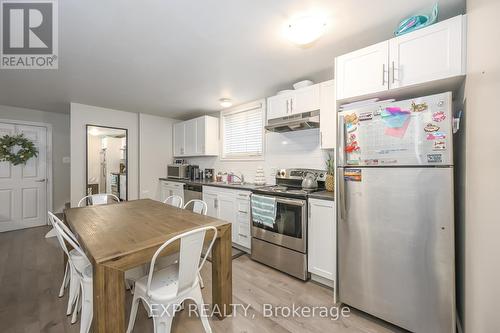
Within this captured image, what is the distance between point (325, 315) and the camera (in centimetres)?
177

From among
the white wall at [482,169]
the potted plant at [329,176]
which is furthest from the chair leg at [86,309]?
the potted plant at [329,176]

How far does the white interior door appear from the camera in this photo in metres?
3.89

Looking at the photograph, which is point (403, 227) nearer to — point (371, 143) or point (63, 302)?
point (371, 143)

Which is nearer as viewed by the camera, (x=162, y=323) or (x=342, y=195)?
(x=162, y=323)

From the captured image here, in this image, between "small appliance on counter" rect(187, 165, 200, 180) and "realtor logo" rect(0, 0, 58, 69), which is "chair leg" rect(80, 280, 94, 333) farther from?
"small appliance on counter" rect(187, 165, 200, 180)

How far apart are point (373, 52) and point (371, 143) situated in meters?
0.74

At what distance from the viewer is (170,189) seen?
14.5 feet

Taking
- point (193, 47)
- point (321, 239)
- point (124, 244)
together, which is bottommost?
point (321, 239)

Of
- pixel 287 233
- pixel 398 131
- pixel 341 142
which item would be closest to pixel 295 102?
pixel 341 142

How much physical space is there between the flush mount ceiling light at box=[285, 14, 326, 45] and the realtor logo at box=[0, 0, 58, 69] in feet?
5.42

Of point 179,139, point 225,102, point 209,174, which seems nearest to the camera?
point 225,102

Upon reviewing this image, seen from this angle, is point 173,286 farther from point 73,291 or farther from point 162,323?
point 73,291

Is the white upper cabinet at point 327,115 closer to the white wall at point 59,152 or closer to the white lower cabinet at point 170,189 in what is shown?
the white lower cabinet at point 170,189

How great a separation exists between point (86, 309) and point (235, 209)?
1889 millimetres
